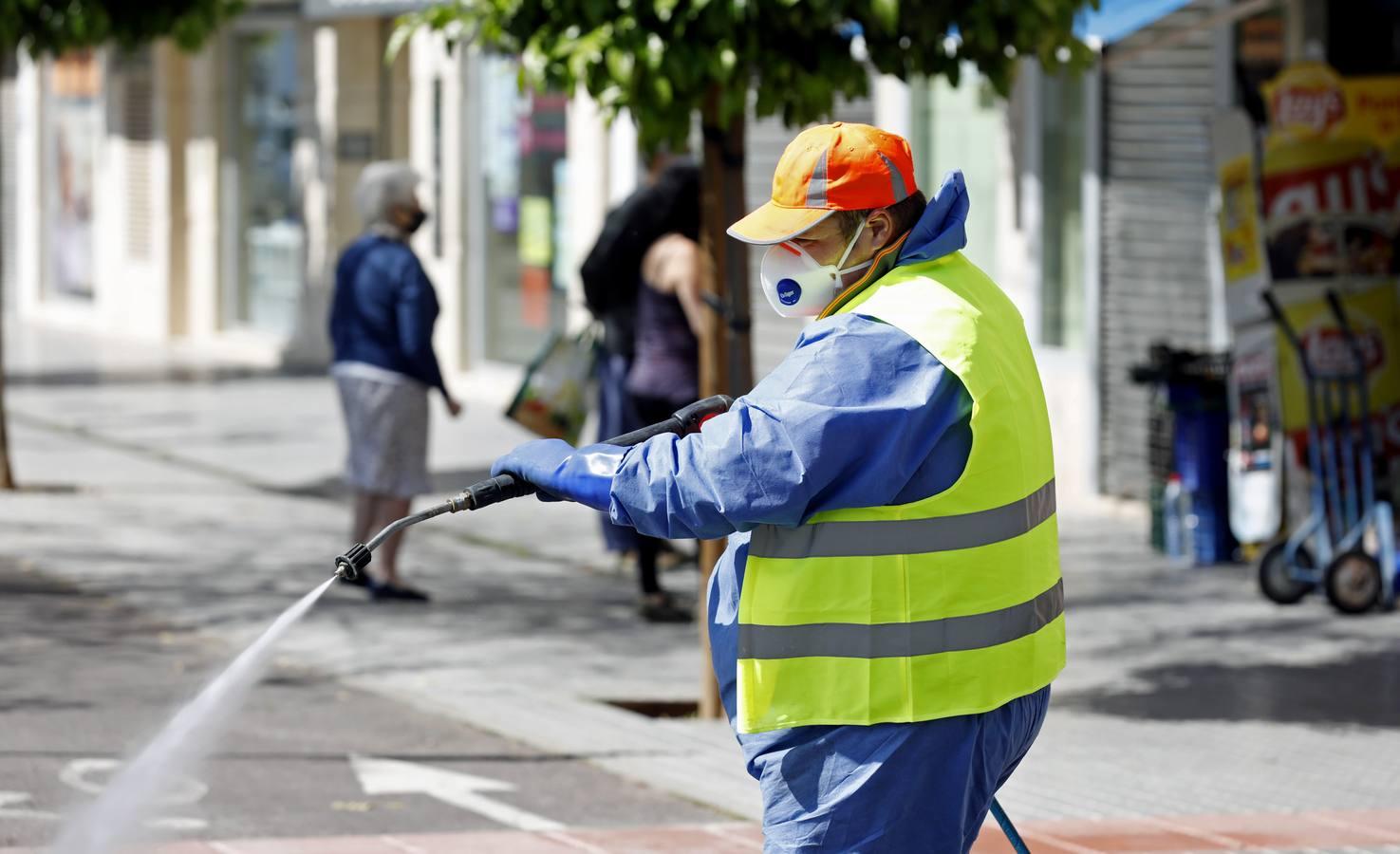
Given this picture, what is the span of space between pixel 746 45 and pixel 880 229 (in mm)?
3188

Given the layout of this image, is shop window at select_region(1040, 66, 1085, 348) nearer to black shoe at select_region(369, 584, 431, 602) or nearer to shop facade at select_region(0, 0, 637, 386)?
shop facade at select_region(0, 0, 637, 386)

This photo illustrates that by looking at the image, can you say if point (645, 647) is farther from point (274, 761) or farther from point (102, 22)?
point (102, 22)

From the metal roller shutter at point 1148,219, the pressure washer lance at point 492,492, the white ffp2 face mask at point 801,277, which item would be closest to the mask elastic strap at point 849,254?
the white ffp2 face mask at point 801,277

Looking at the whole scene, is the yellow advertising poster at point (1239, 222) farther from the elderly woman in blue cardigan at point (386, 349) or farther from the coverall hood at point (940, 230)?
the coverall hood at point (940, 230)

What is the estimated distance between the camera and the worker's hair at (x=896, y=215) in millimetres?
3551

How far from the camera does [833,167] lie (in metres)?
3.50

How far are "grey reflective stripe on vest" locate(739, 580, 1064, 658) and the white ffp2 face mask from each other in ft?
1.67

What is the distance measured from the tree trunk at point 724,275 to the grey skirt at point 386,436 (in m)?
2.24

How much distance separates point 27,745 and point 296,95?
1504 centimetres

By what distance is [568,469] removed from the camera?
11.4 feet

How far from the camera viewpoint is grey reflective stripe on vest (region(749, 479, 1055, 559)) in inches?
134

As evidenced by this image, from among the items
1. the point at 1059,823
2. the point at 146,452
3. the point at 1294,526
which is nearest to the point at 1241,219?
the point at 1294,526

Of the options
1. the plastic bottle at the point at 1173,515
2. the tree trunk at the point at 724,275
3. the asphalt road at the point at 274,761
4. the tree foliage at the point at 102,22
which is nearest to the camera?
the asphalt road at the point at 274,761

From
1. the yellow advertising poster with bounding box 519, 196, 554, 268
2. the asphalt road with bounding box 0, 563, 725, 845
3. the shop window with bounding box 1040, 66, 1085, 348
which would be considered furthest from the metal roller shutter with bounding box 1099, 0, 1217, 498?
the yellow advertising poster with bounding box 519, 196, 554, 268
